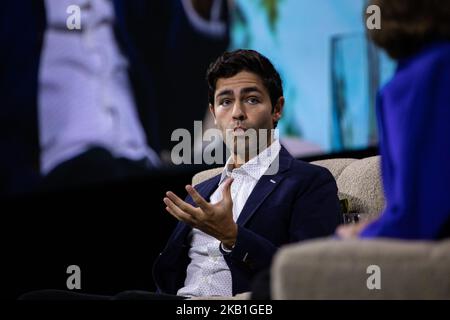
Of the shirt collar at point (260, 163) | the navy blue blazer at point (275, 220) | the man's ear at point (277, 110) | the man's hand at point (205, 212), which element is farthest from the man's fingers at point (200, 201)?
the man's ear at point (277, 110)

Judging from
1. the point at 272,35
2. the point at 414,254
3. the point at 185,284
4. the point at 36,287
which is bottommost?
the point at 36,287

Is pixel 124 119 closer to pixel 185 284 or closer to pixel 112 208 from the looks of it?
pixel 112 208

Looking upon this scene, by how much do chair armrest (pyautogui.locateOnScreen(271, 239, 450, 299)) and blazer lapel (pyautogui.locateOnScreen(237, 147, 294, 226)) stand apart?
0.98m

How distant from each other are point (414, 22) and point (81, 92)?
8.99 feet

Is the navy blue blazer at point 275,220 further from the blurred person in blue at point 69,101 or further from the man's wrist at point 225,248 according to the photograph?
the blurred person in blue at point 69,101

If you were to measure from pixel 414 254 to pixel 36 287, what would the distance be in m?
3.22

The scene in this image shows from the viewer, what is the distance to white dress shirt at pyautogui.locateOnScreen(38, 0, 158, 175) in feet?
13.4

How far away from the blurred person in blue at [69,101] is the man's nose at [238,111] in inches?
60.9

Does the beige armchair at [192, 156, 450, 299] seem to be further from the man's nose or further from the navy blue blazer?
the man's nose

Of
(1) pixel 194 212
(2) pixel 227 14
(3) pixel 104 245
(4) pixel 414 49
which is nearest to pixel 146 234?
(3) pixel 104 245

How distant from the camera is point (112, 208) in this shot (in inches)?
169

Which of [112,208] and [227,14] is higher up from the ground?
[227,14]

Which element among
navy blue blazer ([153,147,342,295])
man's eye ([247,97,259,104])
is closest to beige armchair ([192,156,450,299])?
navy blue blazer ([153,147,342,295])

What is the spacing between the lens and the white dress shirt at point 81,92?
4078mm
